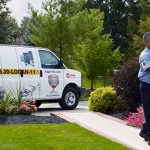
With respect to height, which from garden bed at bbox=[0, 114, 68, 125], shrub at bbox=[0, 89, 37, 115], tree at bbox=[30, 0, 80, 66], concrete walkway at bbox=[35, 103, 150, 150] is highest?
tree at bbox=[30, 0, 80, 66]

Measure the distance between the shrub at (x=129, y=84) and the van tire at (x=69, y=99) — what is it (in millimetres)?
4952

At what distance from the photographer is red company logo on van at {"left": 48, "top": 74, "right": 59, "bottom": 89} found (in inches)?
672

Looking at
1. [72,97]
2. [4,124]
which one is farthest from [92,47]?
[4,124]

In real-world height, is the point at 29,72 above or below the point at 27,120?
above

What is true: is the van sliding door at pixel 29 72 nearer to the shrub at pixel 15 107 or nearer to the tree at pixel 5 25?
the shrub at pixel 15 107

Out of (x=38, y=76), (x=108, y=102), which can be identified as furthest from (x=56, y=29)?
(x=108, y=102)

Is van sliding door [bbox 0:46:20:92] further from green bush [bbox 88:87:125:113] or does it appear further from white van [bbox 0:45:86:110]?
green bush [bbox 88:87:125:113]

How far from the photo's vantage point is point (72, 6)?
28.4 meters

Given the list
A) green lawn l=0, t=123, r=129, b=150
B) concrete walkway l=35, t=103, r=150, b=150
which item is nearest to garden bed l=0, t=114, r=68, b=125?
concrete walkway l=35, t=103, r=150, b=150

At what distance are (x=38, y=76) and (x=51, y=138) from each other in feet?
25.0

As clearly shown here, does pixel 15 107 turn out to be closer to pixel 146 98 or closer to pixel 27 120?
pixel 27 120

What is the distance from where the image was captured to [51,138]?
30.0ft

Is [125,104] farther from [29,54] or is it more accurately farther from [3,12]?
[3,12]

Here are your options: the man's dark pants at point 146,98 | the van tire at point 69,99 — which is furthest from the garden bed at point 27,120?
the van tire at point 69,99
